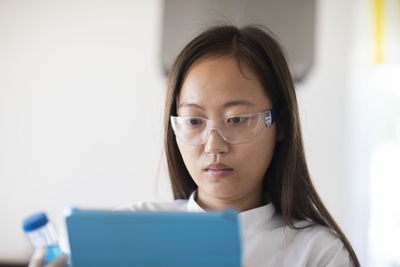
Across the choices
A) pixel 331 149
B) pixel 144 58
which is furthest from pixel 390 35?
pixel 144 58

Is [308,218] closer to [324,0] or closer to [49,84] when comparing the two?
[324,0]

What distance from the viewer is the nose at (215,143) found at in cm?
82

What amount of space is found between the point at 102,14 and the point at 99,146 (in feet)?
2.14

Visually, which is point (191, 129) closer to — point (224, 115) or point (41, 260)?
point (224, 115)

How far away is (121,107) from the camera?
1981 millimetres

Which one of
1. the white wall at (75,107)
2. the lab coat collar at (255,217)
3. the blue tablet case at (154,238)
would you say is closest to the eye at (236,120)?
the lab coat collar at (255,217)

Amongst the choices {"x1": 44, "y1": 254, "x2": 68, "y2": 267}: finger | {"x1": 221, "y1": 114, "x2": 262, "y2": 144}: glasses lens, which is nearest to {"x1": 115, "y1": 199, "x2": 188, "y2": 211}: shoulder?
{"x1": 221, "y1": 114, "x2": 262, "y2": 144}: glasses lens

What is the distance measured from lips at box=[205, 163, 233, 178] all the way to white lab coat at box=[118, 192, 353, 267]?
13 cm

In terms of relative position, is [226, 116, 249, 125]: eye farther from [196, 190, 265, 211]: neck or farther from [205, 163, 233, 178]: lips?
[196, 190, 265, 211]: neck

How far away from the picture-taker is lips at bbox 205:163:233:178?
0.84m

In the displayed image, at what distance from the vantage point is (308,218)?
3.10 feet

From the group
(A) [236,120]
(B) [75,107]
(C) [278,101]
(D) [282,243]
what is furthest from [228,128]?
(B) [75,107]

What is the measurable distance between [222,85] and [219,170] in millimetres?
175

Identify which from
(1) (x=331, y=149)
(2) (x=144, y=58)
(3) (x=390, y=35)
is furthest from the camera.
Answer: (2) (x=144, y=58)
